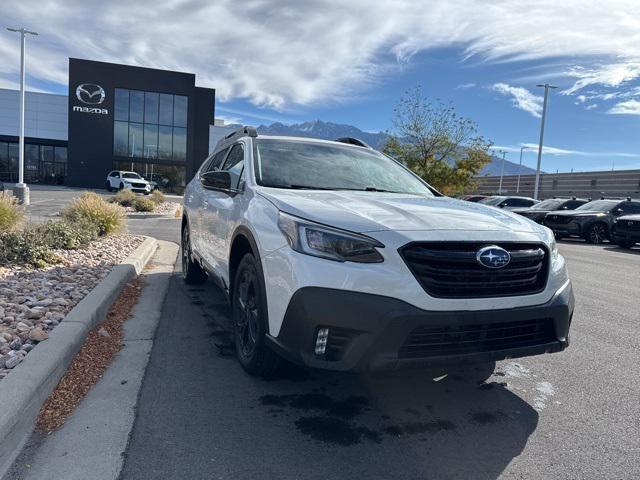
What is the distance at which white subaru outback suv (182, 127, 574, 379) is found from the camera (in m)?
2.81

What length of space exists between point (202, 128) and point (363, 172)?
42734 mm

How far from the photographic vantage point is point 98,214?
32.0ft

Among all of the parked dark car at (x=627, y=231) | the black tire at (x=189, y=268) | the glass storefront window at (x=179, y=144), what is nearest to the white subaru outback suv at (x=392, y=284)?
the black tire at (x=189, y=268)

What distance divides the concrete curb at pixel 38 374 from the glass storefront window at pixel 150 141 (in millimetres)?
40891

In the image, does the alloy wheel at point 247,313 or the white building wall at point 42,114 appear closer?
the alloy wheel at point 247,313

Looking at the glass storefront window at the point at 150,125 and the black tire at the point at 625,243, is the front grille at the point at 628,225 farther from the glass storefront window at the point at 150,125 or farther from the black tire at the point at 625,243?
the glass storefront window at the point at 150,125

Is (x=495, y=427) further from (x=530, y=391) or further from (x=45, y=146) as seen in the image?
(x=45, y=146)

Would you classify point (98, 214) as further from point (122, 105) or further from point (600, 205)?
point (122, 105)

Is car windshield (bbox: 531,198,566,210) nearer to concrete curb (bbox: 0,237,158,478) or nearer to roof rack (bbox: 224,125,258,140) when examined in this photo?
roof rack (bbox: 224,125,258,140)

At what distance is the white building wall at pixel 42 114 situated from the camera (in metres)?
43.1

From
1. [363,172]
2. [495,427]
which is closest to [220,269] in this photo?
[363,172]

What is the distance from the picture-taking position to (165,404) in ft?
10.9

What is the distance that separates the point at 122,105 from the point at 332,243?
44128 mm

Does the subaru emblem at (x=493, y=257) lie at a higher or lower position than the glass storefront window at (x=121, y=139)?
lower
